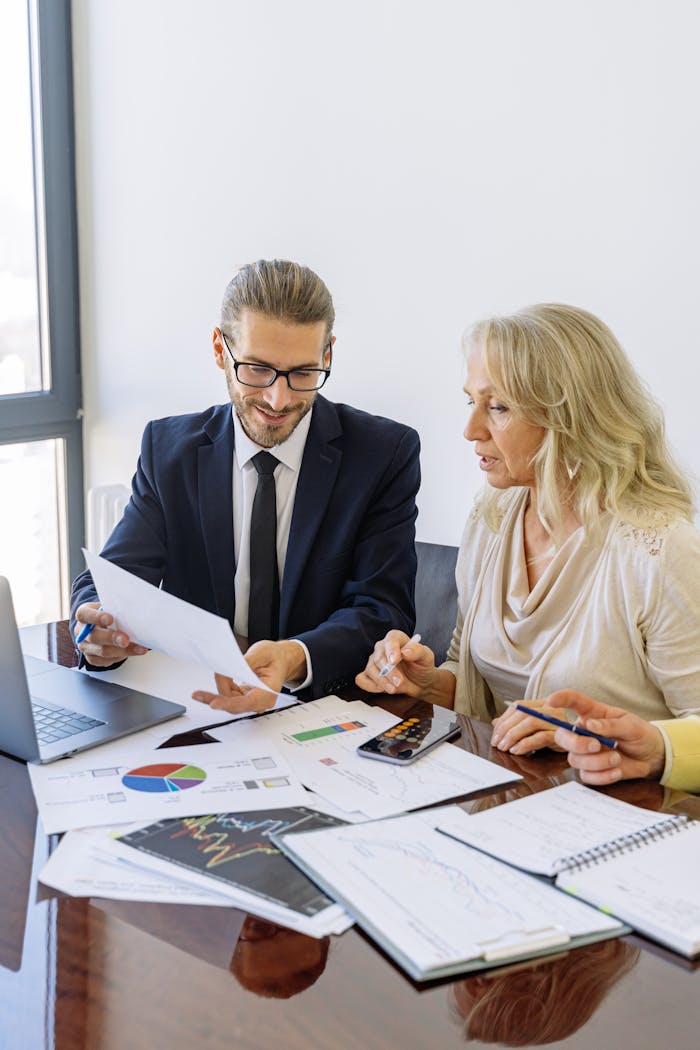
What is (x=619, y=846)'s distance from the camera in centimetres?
128

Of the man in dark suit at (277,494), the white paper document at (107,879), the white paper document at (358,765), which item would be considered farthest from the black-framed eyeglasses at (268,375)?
the white paper document at (107,879)

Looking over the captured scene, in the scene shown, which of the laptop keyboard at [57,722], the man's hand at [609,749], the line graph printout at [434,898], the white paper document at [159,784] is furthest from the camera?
the laptop keyboard at [57,722]

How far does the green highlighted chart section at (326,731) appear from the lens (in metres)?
1.65

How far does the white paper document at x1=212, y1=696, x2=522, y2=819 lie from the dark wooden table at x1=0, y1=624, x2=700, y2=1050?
317mm

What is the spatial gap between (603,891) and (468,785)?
319 millimetres

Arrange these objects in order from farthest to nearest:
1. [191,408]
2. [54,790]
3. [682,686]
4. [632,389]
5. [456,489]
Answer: [191,408] < [456,489] < [632,389] < [682,686] < [54,790]

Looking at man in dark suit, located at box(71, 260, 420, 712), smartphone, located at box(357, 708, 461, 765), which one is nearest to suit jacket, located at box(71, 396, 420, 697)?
man in dark suit, located at box(71, 260, 420, 712)

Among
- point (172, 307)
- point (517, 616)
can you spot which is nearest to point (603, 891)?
point (517, 616)

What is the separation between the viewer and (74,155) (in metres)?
4.02

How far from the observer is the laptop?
5.00 feet

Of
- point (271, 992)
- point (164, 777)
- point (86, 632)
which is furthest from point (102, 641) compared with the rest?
point (271, 992)

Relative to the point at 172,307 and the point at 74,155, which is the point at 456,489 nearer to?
the point at 172,307

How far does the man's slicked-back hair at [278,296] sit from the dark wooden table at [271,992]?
1.27 metres

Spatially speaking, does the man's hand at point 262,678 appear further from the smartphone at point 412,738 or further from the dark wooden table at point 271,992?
the dark wooden table at point 271,992
